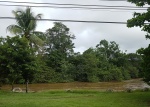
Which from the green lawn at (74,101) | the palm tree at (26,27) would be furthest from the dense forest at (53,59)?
the green lawn at (74,101)

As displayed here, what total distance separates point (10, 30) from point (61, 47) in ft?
55.1

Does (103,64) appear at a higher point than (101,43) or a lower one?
lower

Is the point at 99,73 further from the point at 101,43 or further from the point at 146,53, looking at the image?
the point at 146,53

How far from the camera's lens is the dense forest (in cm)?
2400

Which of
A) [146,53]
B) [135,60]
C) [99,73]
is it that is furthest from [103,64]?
[146,53]

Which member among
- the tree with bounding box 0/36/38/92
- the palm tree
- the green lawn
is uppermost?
the palm tree

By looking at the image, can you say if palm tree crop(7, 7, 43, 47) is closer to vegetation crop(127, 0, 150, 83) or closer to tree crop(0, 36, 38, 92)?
tree crop(0, 36, 38, 92)

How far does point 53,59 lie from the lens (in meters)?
44.0

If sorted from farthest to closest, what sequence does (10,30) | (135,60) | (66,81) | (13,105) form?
1. (135,60)
2. (66,81)
3. (10,30)
4. (13,105)

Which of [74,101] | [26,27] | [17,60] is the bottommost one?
[74,101]

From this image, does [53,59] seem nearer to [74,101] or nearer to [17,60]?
[17,60]

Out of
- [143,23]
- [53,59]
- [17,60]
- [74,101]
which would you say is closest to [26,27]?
[17,60]

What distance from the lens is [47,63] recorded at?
44219 millimetres

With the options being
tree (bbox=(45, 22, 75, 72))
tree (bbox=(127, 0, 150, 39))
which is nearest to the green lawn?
tree (bbox=(127, 0, 150, 39))
